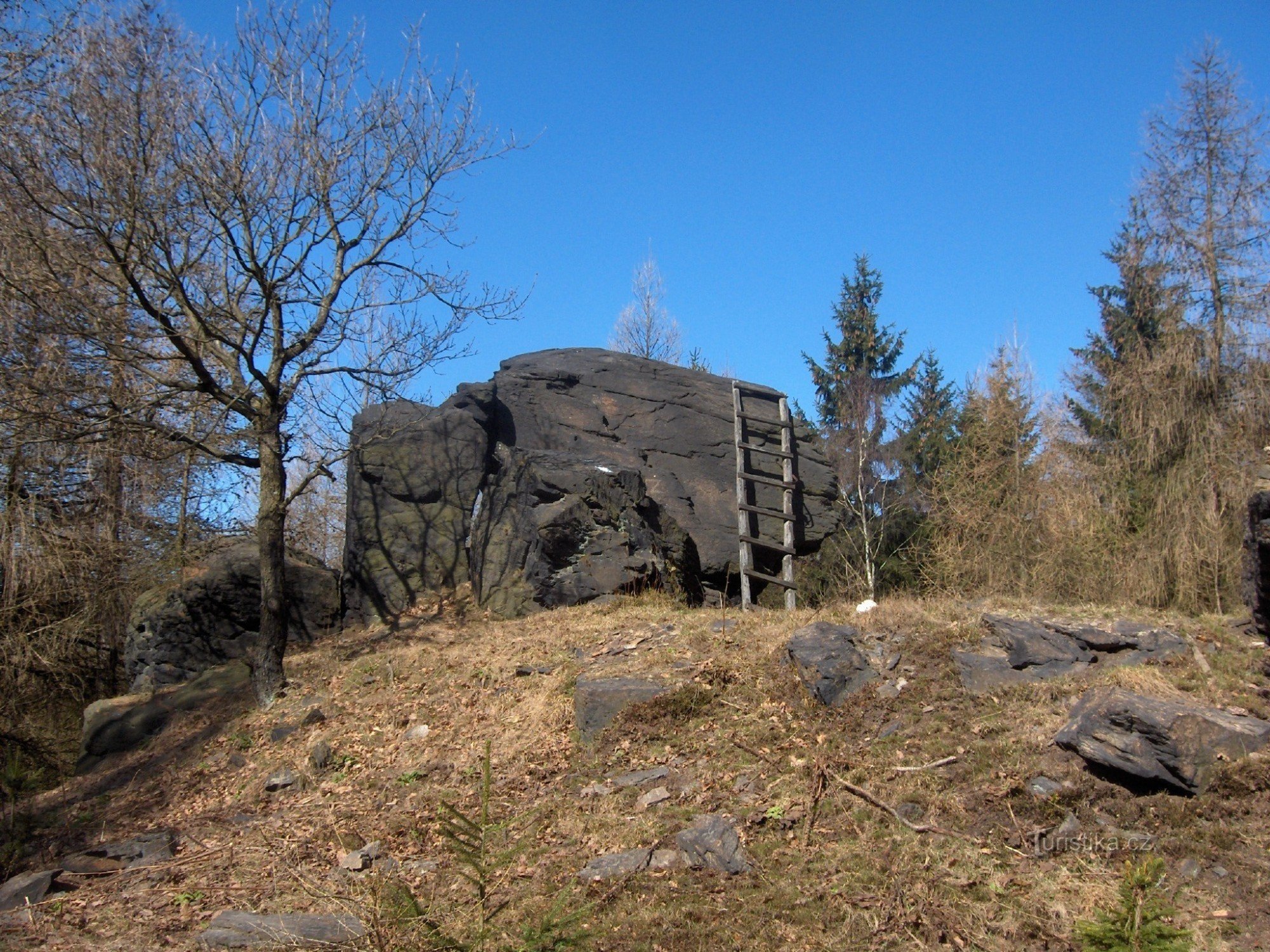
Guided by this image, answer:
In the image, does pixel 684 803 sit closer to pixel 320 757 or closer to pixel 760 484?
pixel 320 757

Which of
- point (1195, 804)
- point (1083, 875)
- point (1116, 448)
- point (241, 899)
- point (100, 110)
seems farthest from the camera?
point (1116, 448)

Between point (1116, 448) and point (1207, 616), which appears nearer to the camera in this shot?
point (1207, 616)

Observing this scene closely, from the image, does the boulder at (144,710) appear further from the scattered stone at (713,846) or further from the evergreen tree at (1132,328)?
the evergreen tree at (1132,328)

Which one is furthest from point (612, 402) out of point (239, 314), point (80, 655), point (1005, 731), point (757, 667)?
point (1005, 731)

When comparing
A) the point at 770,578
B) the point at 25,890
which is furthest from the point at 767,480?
the point at 25,890

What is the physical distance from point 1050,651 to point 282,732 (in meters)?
7.02

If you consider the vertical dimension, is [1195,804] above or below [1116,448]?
below

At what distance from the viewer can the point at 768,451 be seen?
46.4 ft

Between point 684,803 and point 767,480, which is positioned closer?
point 684,803

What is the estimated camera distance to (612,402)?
14.7 metres

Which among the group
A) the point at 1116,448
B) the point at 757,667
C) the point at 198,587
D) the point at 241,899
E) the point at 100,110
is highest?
the point at 100,110

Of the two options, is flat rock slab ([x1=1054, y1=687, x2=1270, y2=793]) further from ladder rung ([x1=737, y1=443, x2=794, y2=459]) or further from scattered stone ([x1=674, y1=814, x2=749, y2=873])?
ladder rung ([x1=737, y1=443, x2=794, y2=459])

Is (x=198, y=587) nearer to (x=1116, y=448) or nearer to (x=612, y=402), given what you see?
(x=612, y=402)

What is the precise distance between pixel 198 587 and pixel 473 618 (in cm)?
352
